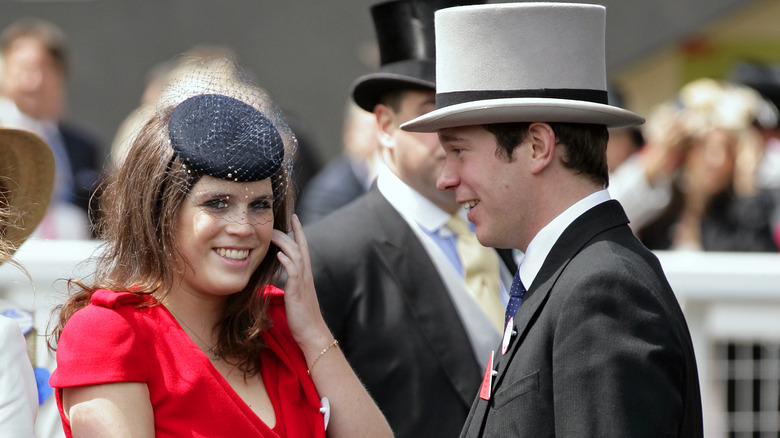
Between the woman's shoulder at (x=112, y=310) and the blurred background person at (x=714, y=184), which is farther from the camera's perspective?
the blurred background person at (x=714, y=184)

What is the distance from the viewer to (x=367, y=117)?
721 centimetres

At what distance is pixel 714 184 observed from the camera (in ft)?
20.6

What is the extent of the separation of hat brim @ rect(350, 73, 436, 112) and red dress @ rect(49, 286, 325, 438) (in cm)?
131

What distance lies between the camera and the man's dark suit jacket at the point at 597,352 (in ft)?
7.25

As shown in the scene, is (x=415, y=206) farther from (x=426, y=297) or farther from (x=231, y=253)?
(x=231, y=253)

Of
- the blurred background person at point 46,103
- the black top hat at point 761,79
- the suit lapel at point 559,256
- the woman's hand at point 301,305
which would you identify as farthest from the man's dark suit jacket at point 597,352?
the black top hat at point 761,79

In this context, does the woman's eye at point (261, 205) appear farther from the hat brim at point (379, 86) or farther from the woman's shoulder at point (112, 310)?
the hat brim at point (379, 86)

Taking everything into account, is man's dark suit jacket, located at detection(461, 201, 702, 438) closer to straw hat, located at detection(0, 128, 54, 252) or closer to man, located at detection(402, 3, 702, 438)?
man, located at detection(402, 3, 702, 438)

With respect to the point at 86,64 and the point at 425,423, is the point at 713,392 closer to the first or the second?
the point at 425,423

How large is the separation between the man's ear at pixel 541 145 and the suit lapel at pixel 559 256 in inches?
6.1

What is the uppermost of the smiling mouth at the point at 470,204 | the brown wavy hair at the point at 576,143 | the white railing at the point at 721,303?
the brown wavy hair at the point at 576,143

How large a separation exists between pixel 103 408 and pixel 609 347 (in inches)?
44.4

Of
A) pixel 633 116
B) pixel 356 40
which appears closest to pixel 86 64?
pixel 356 40

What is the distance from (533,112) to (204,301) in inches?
37.8
